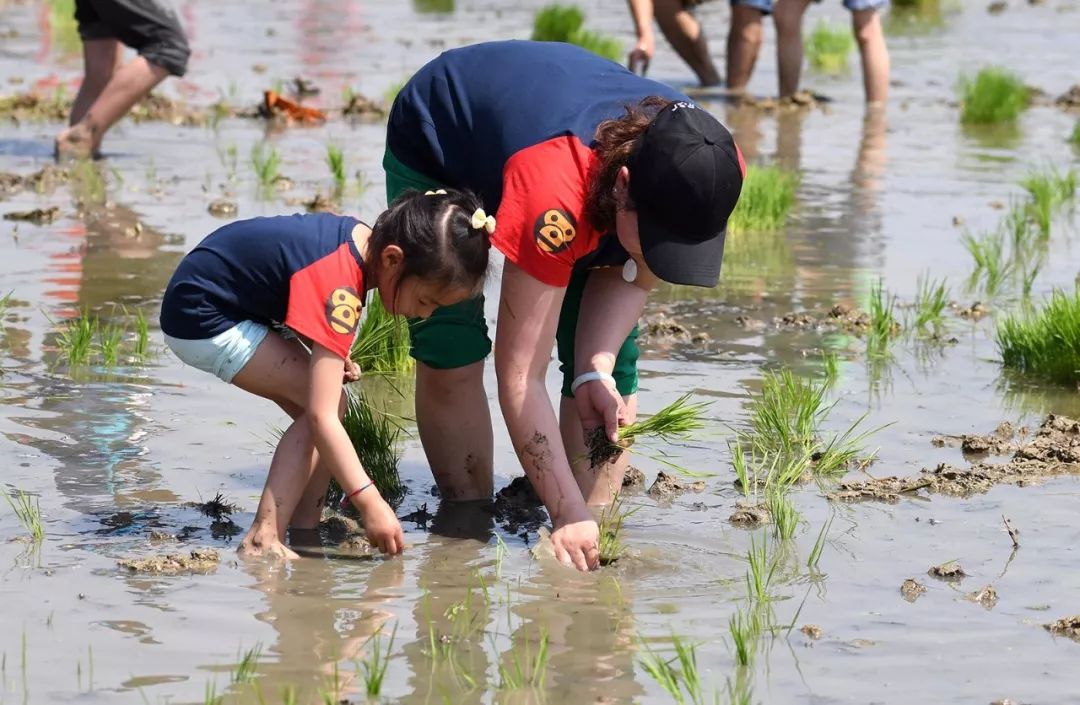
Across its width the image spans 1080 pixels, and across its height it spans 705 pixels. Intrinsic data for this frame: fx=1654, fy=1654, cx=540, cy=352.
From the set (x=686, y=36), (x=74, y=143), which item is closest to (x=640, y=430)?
(x=74, y=143)

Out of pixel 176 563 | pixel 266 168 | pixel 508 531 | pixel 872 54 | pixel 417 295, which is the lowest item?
pixel 508 531

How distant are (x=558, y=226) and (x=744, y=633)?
37.0 inches

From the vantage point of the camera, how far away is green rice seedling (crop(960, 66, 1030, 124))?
35.1ft

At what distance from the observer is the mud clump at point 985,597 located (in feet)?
11.7

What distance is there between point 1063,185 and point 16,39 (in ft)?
29.8

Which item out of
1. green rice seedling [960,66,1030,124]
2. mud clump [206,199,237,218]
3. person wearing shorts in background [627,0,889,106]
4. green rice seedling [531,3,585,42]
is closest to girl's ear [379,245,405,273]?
mud clump [206,199,237,218]

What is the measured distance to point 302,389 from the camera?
12.8 feet

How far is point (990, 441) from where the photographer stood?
15.4ft

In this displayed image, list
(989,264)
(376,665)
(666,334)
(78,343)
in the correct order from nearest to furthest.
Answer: (376,665), (78,343), (666,334), (989,264)

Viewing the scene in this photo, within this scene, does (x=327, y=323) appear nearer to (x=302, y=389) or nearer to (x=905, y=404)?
(x=302, y=389)

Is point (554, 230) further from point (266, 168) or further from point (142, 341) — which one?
point (266, 168)

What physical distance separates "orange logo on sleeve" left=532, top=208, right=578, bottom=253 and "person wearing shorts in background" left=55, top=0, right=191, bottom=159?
17.5ft

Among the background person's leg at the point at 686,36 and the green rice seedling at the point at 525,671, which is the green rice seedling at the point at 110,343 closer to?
the green rice seedling at the point at 525,671

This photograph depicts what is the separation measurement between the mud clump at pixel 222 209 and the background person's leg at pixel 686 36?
522 cm
